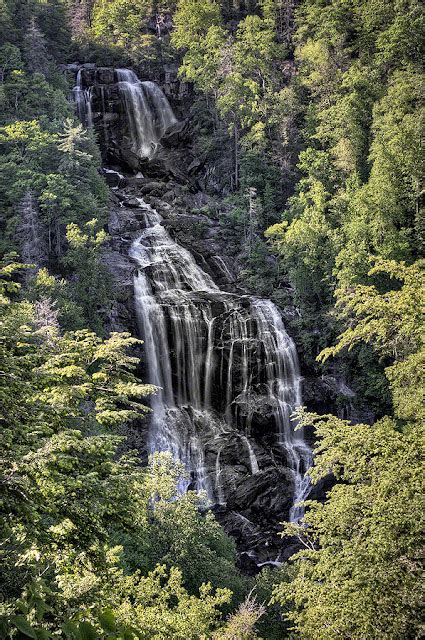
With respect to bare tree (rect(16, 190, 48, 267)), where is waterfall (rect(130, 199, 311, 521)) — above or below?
below

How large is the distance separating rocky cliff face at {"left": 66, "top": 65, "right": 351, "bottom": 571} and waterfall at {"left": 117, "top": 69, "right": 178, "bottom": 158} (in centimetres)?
362

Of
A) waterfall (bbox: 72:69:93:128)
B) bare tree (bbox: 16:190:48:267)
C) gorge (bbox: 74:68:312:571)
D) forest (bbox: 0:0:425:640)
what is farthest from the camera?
waterfall (bbox: 72:69:93:128)

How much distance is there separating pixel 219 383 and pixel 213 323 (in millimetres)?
3440

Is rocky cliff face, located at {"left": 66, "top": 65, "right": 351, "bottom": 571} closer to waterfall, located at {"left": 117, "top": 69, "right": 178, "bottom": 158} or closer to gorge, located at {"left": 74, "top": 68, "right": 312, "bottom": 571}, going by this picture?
gorge, located at {"left": 74, "top": 68, "right": 312, "bottom": 571}

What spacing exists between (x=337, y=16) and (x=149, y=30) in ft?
89.4

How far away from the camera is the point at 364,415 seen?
1072 inches

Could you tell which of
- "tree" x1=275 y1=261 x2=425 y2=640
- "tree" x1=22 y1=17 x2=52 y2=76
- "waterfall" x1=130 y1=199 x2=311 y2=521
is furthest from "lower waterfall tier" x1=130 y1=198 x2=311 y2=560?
"tree" x1=22 y1=17 x2=52 y2=76

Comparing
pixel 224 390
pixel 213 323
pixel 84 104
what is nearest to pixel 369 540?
pixel 224 390

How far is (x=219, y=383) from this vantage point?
2694 centimetres

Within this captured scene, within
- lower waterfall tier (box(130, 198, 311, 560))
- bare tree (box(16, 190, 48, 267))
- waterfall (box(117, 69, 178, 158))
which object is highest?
waterfall (box(117, 69, 178, 158))

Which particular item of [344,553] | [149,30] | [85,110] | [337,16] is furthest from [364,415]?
[149,30]

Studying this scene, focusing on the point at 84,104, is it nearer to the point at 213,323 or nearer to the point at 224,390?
the point at 213,323

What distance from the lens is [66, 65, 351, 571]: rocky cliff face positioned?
2275 centimetres

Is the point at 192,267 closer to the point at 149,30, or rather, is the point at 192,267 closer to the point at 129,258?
the point at 129,258
